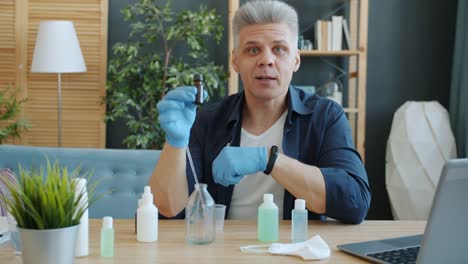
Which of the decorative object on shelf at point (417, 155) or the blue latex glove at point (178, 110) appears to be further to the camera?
the decorative object on shelf at point (417, 155)

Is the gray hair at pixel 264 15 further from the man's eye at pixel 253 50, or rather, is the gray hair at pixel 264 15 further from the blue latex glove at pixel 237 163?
the blue latex glove at pixel 237 163

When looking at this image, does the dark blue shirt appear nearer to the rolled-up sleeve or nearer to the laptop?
the rolled-up sleeve

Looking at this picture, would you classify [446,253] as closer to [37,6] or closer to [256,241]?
[256,241]

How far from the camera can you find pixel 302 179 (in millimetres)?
1783

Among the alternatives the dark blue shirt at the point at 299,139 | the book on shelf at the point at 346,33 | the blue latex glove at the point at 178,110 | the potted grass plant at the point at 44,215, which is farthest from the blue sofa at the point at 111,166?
the book on shelf at the point at 346,33

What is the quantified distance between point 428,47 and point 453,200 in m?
3.16

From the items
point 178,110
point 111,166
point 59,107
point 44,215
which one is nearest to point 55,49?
point 59,107

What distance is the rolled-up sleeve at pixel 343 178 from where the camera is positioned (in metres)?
1.79

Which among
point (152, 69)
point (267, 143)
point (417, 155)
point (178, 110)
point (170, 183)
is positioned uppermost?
point (152, 69)

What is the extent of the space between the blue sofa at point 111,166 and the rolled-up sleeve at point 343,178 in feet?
2.76

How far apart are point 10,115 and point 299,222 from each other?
2781 millimetres

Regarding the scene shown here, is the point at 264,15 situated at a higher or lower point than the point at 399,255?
higher

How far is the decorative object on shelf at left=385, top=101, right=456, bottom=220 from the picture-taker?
3.66m

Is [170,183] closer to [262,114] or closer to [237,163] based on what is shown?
[237,163]
